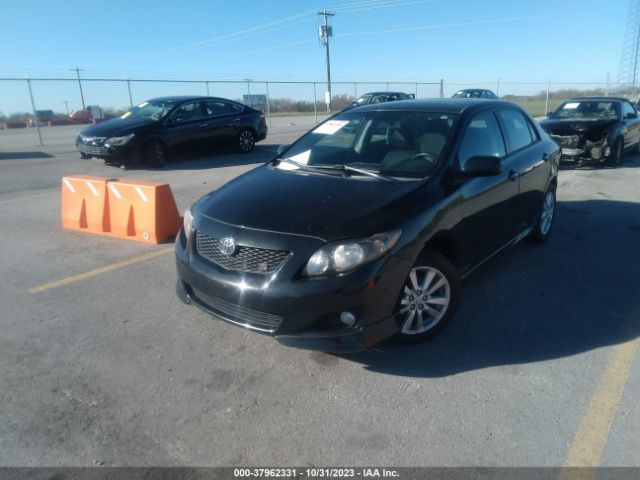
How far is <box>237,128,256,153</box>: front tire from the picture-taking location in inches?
523

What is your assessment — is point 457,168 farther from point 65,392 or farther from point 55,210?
point 55,210

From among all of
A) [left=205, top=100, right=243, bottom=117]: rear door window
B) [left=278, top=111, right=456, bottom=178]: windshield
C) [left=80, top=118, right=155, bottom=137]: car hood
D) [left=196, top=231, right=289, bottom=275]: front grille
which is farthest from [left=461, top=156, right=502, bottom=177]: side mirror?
[left=205, top=100, right=243, bottom=117]: rear door window

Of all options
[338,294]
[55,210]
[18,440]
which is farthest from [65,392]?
[55,210]

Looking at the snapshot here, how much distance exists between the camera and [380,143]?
4031 millimetres

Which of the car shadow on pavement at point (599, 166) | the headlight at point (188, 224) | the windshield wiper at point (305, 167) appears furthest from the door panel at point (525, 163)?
the car shadow on pavement at point (599, 166)

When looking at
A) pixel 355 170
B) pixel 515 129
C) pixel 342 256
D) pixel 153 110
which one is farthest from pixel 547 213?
pixel 153 110

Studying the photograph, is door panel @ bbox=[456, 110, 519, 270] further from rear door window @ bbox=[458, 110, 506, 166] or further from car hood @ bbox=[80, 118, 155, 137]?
car hood @ bbox=[80, 118, 155, 137]

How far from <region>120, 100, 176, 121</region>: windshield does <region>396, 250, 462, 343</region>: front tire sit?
9.91m

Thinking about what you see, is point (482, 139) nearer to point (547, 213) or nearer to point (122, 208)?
point (547, 213)

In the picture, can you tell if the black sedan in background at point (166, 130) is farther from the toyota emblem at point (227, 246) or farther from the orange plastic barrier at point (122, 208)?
the toyota emblem at point (227, 246)

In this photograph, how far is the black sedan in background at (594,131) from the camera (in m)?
10.5

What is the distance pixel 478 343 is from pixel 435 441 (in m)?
1.10

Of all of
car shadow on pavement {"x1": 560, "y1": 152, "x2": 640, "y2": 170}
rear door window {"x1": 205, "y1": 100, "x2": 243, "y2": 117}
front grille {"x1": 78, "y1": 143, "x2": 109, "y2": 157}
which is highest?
rear door window {"x1": 205, "y1": 100, "x2": 243, "y2": 117}

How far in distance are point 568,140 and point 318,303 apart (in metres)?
10.1
